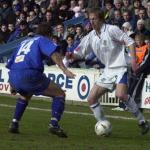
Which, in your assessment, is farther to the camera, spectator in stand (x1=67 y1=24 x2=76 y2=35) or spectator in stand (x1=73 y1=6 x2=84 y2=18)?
spectator in stand (x1=73 y1=6 x2=84 y2=18)

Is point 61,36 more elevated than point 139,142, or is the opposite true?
point 61,36

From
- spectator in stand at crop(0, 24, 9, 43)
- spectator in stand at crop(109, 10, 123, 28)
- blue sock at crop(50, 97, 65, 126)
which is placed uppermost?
spectator in stand at crop(109, 10, 123, 28)

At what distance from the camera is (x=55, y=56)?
1125 centimetres

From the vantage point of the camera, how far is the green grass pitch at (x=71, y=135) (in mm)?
10367

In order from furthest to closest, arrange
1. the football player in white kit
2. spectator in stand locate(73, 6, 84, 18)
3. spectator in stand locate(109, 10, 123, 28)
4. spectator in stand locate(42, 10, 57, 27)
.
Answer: spectator in stand locate(73, 6, 84, 18) < spectator in stand locate(42, 10, 57, 27) < spectator in stand locate(109, 10, 123, 28) < the football player in white kit

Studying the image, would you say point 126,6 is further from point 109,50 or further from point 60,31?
point 109,50

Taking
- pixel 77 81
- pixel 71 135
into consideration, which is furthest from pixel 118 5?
pixel 71 135

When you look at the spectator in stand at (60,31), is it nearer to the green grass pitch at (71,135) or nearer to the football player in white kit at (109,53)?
the green grass pitch at (71,135)

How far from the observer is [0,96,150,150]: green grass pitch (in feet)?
34.0

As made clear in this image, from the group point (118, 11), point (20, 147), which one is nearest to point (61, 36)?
point (118, 11)

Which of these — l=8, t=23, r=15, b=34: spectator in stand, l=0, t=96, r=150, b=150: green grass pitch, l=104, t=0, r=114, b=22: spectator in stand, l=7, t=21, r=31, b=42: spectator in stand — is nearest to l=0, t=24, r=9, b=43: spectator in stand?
l=8, t=23, r=15, b=34: spectator in stand

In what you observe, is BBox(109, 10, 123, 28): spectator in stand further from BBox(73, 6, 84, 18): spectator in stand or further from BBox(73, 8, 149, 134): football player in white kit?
BBox(73, 8, 149, 134): football player in white kit

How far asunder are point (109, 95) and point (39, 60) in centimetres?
737

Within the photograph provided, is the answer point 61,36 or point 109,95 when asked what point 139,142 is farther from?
point 61,36
